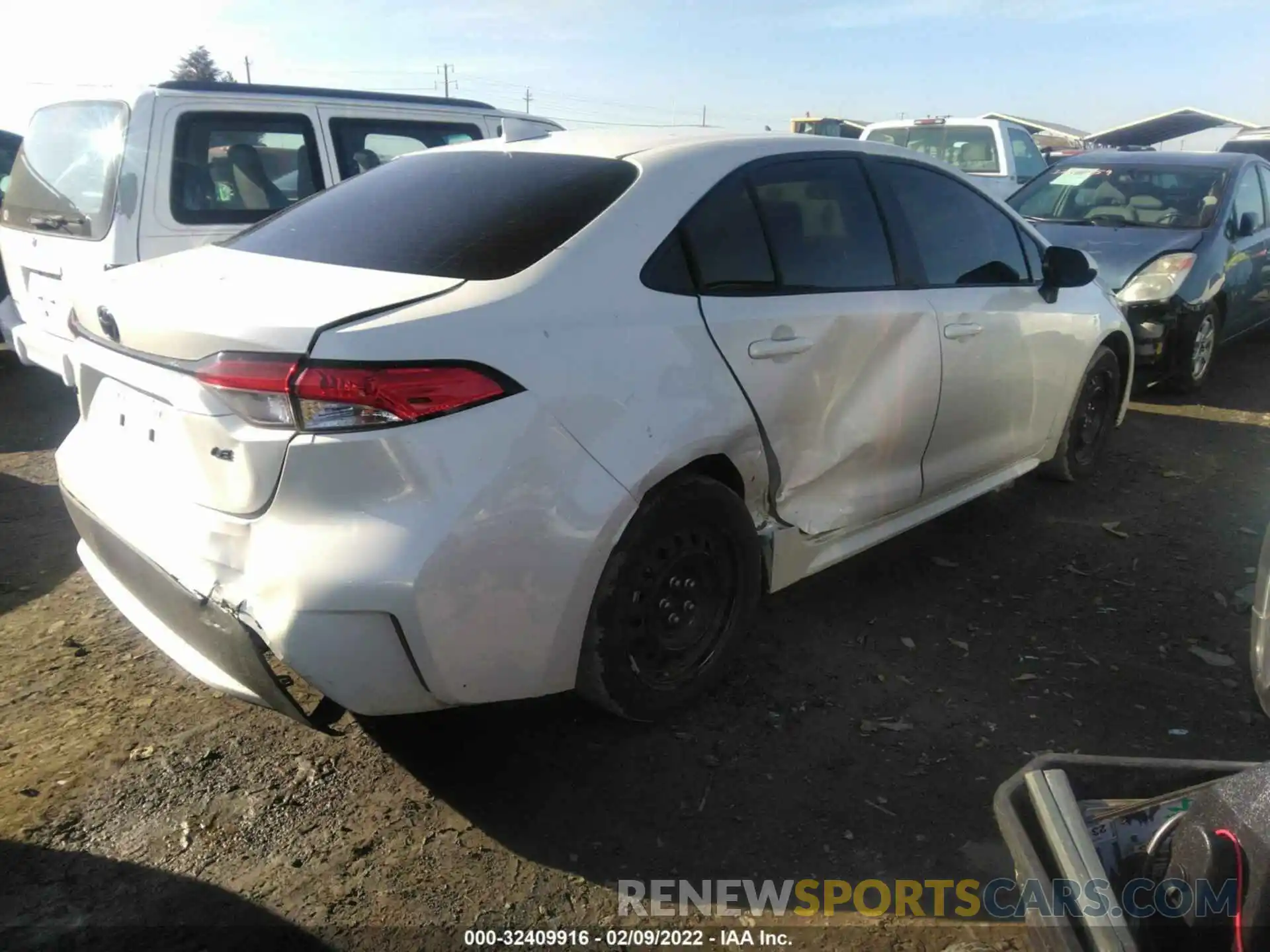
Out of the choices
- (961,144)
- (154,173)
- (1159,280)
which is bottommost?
(1159,280)

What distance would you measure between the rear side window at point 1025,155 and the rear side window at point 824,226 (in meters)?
9.95

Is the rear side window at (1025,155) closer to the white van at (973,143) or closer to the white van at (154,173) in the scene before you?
the white van at (973,143)

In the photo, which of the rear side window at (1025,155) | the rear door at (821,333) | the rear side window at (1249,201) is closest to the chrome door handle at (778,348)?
the rear door at (821,333)

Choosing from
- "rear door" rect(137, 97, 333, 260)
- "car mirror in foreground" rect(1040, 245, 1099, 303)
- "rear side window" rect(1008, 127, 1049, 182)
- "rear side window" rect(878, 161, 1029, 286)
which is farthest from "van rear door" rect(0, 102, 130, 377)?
"rear side window" rect(1008, 127, 1049, 182)

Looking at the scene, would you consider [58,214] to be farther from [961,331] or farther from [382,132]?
[961,331]

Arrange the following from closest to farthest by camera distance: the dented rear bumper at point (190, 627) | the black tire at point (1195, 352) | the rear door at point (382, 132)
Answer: the dented rear bumper at point (190, 627) < the rear door at point (382, 132) < the black tire at point (1195, 352)

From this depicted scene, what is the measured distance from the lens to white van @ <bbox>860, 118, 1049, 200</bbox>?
12109 millimetres

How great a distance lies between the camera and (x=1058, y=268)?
430cm

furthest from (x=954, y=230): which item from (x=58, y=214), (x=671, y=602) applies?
(x=58, y=214)

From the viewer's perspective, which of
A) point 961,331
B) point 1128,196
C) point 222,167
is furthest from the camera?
point 1128,196

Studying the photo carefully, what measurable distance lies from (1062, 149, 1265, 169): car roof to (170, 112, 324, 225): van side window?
6120 millimetres

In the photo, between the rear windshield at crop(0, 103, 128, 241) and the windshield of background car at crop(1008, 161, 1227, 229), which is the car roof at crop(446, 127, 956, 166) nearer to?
the rear windshield at crop(0, 103, 128, 241)

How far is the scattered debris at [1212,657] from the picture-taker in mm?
3424

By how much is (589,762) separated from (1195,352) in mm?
5897
